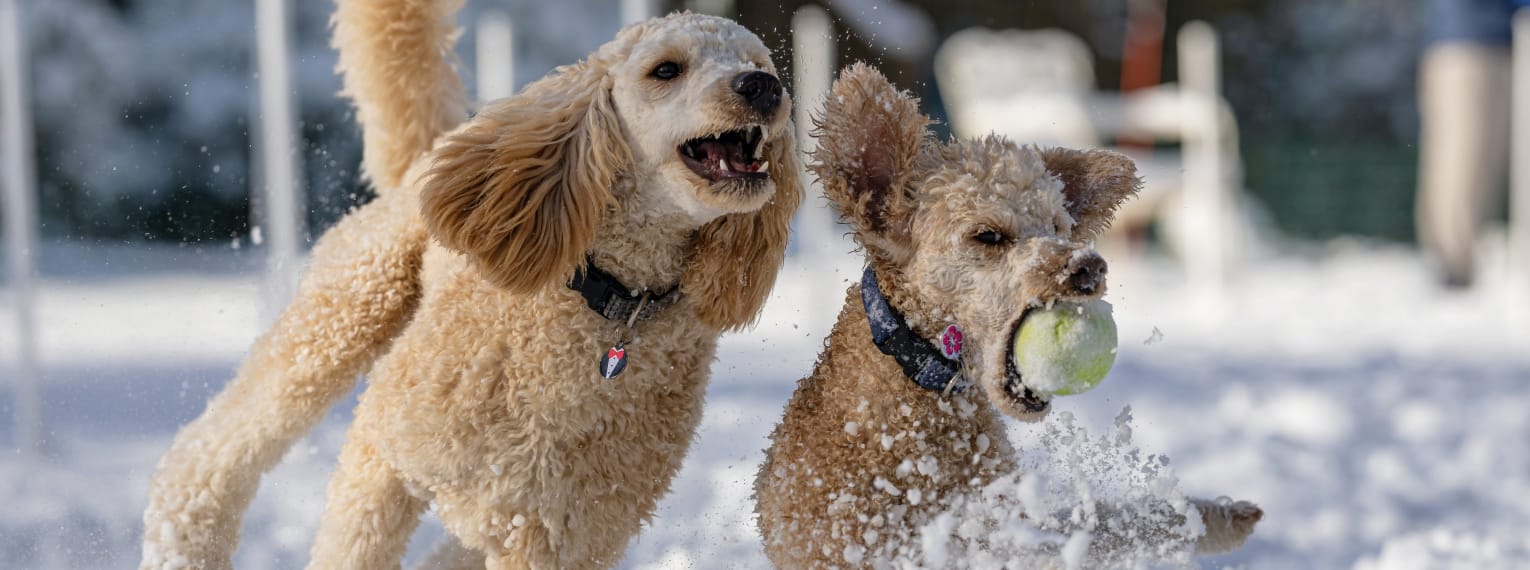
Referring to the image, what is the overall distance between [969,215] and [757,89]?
39cm

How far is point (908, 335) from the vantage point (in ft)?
7.76

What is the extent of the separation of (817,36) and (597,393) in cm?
428

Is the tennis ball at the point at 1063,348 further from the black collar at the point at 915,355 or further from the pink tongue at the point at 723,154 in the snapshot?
the pink tongue at the point at 723,154

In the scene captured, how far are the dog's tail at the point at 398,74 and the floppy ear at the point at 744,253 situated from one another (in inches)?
34.5

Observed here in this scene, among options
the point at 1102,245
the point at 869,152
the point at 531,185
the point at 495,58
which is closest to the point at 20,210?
the point at 531,185

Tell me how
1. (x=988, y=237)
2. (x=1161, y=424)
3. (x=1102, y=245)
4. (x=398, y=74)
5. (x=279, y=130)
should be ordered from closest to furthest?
(x=988, y=237)
(x=398, y=74)
(x=279, y=130)
(x=1161, y=424)
(x=1102, y=245)

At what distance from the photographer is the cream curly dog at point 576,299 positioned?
232 centimetres

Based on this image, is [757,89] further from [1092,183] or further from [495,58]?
[495,58]

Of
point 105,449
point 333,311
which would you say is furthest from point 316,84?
point 333,311

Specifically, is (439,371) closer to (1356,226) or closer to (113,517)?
(113,517)

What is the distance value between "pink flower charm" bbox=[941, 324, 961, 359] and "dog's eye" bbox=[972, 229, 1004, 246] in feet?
0.45

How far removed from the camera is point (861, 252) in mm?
2523

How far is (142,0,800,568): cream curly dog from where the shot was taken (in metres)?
2.32

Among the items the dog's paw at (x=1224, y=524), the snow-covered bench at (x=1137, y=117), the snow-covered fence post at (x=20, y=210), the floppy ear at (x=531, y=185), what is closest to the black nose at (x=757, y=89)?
the floppy ear at (x=531, y=185)
